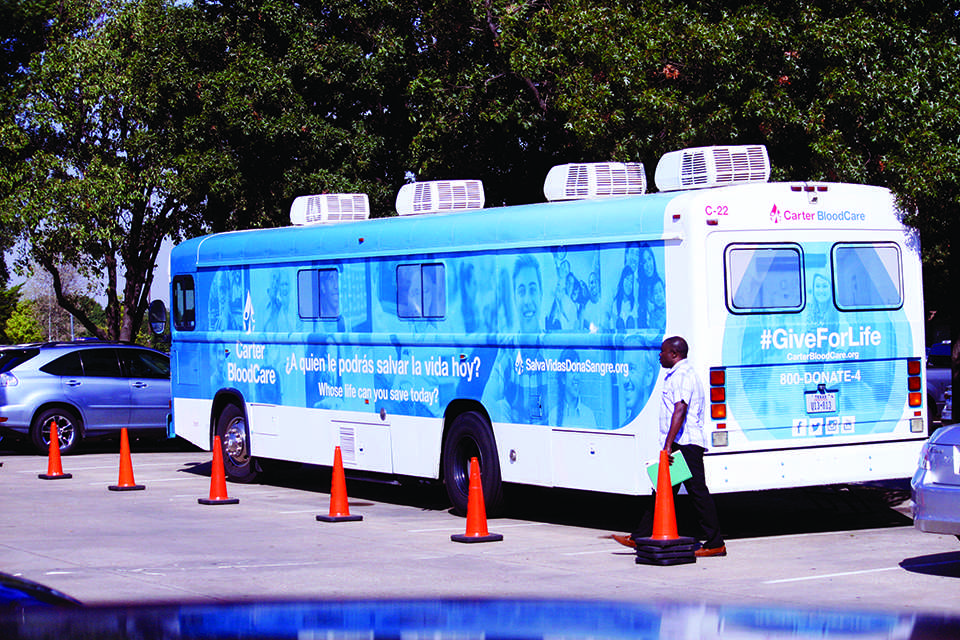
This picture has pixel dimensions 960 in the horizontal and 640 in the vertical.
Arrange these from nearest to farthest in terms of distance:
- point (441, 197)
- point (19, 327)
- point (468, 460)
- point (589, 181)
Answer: point (589, 181)
point (468, 460)
point (441, 197)
point (19, 327)

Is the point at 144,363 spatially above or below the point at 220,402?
above

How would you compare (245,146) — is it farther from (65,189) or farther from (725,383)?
(725,383)

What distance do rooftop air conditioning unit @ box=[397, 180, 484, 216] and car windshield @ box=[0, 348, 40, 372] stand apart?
31.8 ft

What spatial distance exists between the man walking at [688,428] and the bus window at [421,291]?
3.52 m

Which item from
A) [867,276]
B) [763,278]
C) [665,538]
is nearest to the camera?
[665,538]

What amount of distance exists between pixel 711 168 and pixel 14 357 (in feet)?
46.3

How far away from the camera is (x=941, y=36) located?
628 inches

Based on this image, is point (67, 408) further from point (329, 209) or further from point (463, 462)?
point (463, 462)

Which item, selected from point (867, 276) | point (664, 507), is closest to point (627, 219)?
Result: point (867, 276)

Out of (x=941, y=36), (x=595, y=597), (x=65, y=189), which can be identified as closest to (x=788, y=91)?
(x=941, y=36)

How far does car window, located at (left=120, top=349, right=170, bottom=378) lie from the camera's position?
2276cm

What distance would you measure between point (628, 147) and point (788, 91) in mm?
2097

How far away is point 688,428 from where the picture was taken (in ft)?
35.9

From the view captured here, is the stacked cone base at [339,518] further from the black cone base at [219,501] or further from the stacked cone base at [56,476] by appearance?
the stacked cone base at [56,476]
